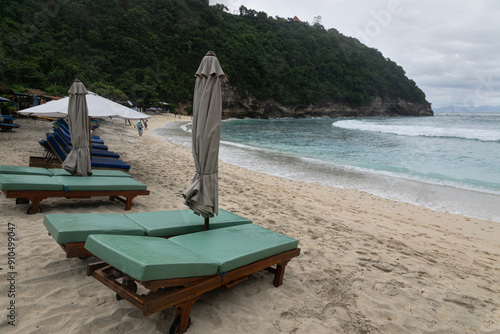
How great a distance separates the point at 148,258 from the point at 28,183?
3248 millimetres

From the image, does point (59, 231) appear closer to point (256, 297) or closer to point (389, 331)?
point (256, 297)

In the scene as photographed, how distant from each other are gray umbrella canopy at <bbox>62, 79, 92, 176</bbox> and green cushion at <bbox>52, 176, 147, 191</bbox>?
31 centimetres

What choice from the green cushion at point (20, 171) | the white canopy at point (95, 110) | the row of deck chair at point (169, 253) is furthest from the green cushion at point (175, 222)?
the white canopy at point (95, 110)

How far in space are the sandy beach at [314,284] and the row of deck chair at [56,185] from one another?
0.32 meters

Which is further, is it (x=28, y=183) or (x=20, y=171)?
(x=20, y=171)

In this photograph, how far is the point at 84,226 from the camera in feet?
9.33

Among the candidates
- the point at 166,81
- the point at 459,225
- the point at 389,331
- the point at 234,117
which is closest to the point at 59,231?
the point at 389,331

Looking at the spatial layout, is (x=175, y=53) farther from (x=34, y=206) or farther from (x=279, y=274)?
(x=279, y=274)

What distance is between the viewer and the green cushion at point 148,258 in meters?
1.93

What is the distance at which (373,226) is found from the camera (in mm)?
5781

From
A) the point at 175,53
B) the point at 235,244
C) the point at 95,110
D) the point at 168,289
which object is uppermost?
the point at 175,53

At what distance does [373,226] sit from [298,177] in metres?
5.23

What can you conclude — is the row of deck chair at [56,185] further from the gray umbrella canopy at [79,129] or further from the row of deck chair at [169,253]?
the row of deck chair at [169,253]

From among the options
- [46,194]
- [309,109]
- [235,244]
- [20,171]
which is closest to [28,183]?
[46,194]
